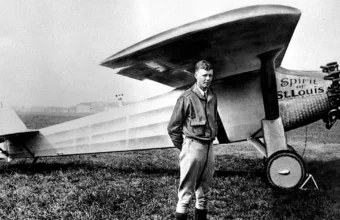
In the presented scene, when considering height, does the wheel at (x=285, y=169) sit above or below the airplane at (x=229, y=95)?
below

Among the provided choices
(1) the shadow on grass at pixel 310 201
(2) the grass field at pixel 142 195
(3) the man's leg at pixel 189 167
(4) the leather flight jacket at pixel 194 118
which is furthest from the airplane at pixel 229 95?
(3) the man's leg at pixel 189 167

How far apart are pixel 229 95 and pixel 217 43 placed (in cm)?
158

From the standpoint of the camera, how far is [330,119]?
4.79 metres

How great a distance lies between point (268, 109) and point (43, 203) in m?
3.45

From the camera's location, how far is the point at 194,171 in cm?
269

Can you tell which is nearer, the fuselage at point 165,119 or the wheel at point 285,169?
the wheel at point 285,169

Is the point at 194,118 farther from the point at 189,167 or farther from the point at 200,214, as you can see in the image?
the point at 200,214

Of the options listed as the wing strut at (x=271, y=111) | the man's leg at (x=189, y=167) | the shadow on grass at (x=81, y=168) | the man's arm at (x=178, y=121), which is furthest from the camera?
the shadow on grass at (x=81, y=168)

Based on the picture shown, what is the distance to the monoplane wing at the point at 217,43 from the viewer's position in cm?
309

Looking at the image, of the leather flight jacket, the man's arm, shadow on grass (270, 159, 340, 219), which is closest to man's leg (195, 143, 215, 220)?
the leather flight jacket

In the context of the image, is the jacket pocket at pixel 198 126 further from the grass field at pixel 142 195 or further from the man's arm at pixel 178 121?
the grass field at pixel 142 195

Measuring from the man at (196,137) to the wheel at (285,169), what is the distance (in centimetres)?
184

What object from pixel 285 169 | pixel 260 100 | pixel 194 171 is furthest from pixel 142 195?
pixel 260 100

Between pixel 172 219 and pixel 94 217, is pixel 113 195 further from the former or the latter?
pixel 172 219
